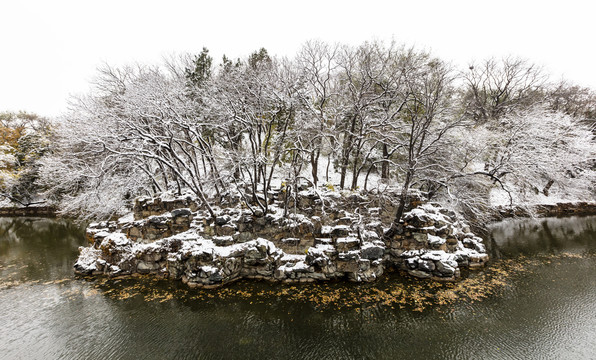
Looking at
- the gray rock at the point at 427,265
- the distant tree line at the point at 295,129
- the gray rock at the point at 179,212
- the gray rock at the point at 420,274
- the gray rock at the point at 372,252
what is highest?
the distant tree line at the point at 295,129

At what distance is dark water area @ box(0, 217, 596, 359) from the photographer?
23.4 ft

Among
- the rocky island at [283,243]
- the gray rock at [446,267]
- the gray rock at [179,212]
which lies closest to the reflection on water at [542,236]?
the rocky island at [283,243]

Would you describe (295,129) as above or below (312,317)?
above

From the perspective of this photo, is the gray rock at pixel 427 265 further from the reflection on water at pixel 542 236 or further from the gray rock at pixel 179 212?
the gray rock at pixel 179 212

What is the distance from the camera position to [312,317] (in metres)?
8.66

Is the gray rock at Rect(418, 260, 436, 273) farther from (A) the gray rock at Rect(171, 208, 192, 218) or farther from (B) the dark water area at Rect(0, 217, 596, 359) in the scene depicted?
(A) the gray rock at Rect(171, 208, 192, 218)

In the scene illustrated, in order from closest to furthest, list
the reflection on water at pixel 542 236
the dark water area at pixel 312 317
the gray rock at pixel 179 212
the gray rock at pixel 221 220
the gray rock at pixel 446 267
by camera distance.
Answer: the dark water area at pixel 312 317 < the gray rock at pixel 446 267 < the gray rock at pixel 221 220 < the gray rock at pixel 179 212 < the reflection on water at pixel 542 236

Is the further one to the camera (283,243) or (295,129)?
(295,129)

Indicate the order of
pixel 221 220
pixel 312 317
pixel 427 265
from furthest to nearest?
pixel 221 220, pixel 427 265, pixel 312 317

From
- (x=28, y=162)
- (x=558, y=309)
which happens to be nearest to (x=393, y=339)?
(x=558, y=309)

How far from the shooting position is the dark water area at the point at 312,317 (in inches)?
281

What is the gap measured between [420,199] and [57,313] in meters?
17.5

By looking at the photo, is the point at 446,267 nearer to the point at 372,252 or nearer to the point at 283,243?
the point at 372,252

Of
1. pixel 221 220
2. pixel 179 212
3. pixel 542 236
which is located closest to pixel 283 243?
pixel 221 220
